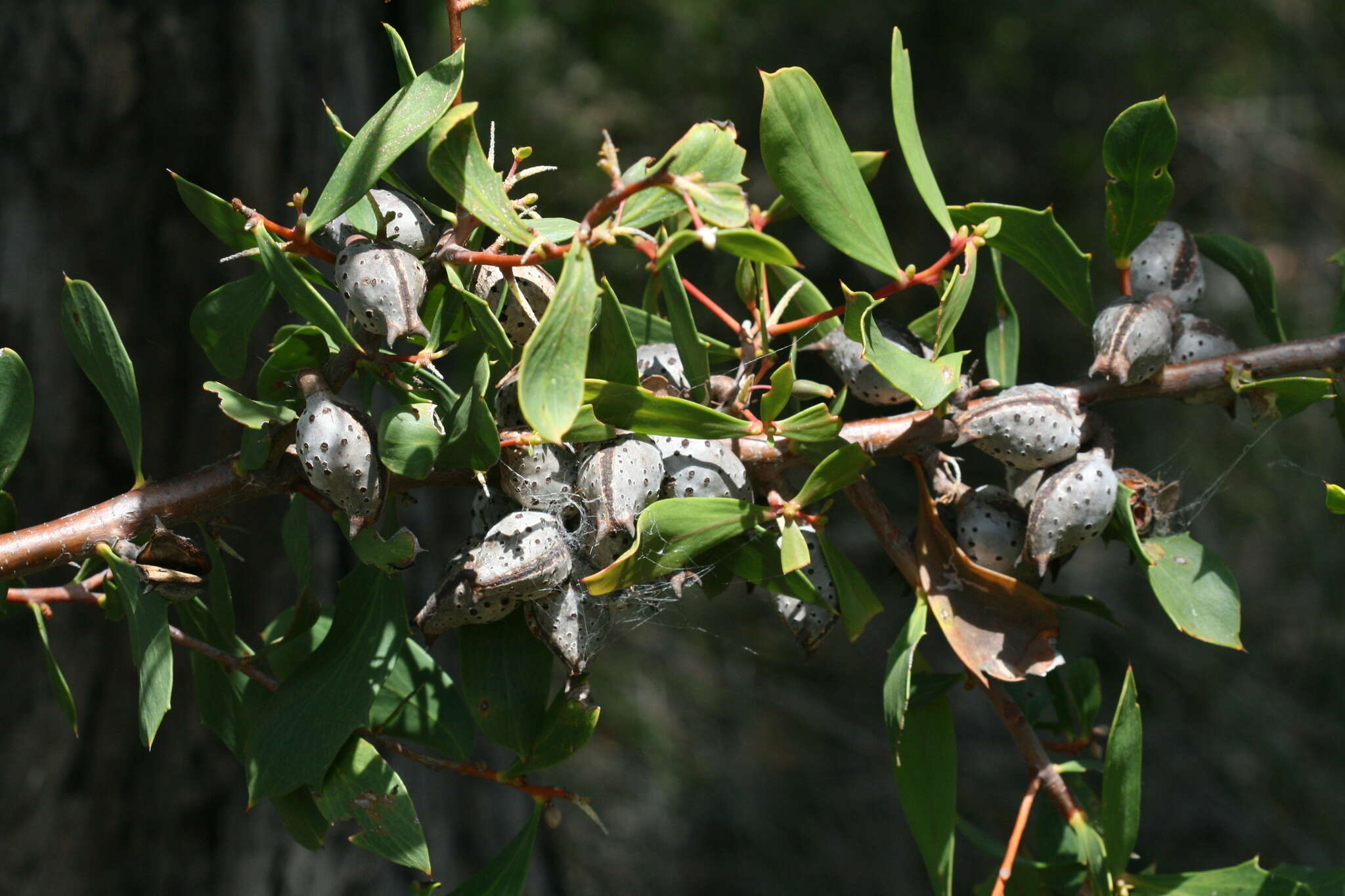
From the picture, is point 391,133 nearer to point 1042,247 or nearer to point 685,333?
point 685,333

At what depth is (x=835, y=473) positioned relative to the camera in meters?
0.56

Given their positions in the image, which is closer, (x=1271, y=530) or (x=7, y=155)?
(x=7, y=155)

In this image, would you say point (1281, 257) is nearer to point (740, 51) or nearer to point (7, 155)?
point (740, 51)

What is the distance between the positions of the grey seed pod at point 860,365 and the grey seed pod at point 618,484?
17 cm

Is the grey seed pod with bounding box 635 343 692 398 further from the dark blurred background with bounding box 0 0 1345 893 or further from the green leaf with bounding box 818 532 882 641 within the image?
the dark blurred background with bounding box 0 0 1345 893

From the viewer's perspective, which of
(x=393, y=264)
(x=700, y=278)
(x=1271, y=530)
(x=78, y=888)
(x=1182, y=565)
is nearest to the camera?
(x=393, y=264)

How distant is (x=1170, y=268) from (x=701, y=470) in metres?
0.41

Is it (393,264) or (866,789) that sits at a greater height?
(393,264)

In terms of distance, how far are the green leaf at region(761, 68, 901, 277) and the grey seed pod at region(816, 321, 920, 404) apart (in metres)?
0.08

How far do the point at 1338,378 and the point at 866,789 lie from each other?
1870 mm

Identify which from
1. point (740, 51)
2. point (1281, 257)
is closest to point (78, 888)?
point (740, 51)

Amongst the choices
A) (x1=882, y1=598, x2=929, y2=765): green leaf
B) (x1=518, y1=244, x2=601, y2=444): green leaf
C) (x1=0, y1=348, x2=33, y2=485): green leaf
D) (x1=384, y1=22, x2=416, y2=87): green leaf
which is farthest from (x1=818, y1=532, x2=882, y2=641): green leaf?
(x1=0, y1=348, x2=33, y2=485): green leaf

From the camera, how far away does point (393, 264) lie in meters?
0.50

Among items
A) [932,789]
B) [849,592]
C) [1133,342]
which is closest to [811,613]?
[849,592]
